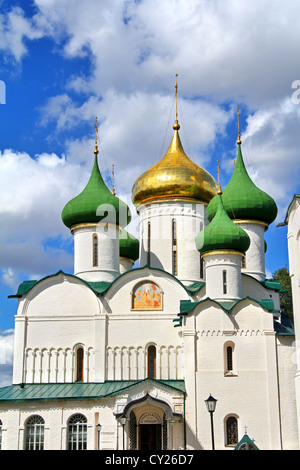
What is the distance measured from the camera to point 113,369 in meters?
21.2

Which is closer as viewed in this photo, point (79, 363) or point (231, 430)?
point (231, 430)

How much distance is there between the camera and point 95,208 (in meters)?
23.2

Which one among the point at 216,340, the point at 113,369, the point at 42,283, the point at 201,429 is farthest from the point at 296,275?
the point at 42,283

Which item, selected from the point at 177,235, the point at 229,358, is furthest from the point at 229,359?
the point at 177,235

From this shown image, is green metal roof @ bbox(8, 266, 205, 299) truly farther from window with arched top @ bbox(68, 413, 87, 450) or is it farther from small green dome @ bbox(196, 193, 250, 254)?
window with arched top @ bbox(68, 413, 87, 450)

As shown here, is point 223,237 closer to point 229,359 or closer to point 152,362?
point 229,359

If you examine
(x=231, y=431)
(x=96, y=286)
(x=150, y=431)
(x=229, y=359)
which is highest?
(x=96, y=286)

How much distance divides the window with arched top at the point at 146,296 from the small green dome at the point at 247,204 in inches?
147

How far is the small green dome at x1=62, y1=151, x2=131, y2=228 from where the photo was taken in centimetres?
2328

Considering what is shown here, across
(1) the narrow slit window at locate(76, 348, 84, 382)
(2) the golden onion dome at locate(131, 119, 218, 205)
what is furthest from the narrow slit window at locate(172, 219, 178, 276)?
(1) the narrow slit window at locate(76, 348, 84, 382)

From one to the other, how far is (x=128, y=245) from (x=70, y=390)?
723 cm

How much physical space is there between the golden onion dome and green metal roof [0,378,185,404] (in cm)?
727

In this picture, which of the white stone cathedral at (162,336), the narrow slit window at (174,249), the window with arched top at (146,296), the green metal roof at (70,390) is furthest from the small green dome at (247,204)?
the green metal roof at (70,390)
